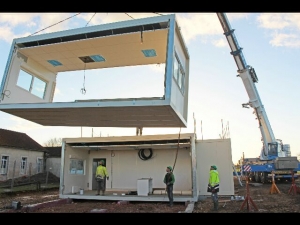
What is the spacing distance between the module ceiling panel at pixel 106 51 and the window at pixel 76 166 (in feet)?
16.9

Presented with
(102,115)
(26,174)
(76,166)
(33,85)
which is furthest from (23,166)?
(102,115)

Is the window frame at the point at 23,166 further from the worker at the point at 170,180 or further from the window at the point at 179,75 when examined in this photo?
the window at the point at 179,75

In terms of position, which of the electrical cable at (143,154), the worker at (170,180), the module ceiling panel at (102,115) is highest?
the module ceiling panel at (102,115)

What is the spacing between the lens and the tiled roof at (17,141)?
29672 millimetres

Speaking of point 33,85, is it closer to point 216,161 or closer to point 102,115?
point 102,115

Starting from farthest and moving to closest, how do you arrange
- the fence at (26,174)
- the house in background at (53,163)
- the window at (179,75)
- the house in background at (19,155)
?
1. the house in background at (53,163)
2. the house in background at (19,155)
3. the fence at (26,174)
4. the window at (179,75)

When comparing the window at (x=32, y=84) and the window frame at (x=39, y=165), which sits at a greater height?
the window at (x=32, y=84)

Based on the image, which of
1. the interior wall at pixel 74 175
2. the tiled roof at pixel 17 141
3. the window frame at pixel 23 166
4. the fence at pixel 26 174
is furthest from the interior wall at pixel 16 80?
the window frame at pixel 23 166

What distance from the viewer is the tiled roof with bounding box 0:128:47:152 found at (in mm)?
29672

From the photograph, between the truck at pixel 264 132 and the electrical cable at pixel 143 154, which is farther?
the truck at pixel 264 132

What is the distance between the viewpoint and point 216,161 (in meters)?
14.1

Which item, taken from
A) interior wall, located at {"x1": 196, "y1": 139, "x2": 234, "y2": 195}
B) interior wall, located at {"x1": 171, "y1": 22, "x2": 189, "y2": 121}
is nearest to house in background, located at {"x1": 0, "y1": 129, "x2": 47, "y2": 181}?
interior wall, located at {"x1": 196, "y1": 139, "x2": 234, "y2": 195}

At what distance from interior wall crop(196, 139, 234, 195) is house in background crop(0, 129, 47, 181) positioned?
2029 centimetres

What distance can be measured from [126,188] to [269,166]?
36.1 feet
